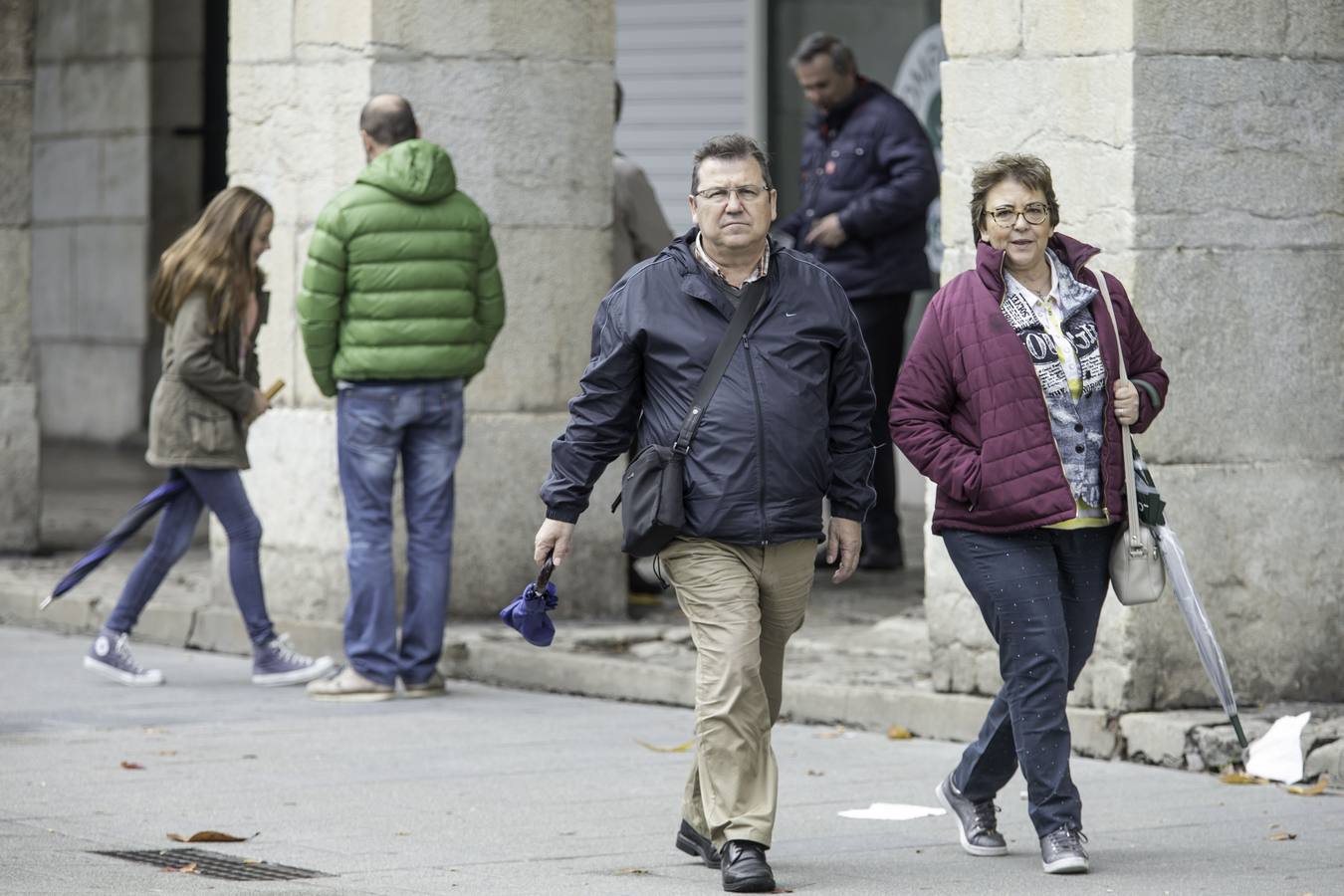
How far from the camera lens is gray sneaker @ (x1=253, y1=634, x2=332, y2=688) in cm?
970

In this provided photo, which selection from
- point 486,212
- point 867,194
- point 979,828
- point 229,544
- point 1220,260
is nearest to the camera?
point 979,828

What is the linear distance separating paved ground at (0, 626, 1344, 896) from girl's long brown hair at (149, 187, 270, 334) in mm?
1414

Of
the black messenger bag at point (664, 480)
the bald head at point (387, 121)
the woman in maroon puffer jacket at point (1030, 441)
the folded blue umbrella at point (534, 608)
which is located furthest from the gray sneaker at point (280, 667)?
the woman in maroon puffer jacket at point (1030, 441)

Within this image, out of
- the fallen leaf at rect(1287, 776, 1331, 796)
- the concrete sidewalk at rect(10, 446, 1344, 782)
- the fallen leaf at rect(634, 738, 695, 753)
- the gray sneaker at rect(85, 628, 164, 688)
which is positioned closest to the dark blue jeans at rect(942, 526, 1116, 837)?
the fallen leaf at rect(1287, 776, 1331, 796)

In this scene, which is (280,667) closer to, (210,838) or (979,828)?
(210,838)

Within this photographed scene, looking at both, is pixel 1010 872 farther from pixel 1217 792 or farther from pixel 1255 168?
pixel 1255 168

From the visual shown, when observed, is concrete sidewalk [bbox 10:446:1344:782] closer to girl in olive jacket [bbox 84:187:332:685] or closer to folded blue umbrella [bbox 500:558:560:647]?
girl in olive jacket [bbox 84:187:332:685]

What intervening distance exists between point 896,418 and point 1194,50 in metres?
2.21

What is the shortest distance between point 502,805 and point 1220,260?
2814 mm

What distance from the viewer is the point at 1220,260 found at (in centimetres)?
820

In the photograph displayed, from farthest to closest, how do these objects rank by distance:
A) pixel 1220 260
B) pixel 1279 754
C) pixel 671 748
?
pixel 671 748 → pixel 1220 260 → pixel 1279 754

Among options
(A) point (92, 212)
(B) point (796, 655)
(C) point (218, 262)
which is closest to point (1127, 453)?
(B) point (796, 655)

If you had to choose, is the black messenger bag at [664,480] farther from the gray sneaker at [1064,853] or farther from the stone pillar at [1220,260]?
the stone pillar at [1220,260]

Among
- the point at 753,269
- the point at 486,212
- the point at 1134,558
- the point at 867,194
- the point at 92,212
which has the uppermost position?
the point at 92,212
